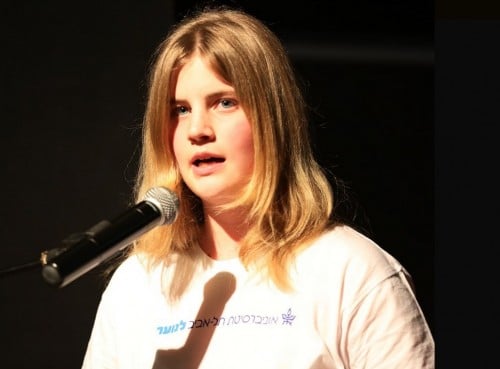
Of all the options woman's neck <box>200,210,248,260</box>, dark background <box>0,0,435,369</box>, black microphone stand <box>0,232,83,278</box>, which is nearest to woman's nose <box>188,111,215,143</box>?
woman's neck <box>200,210,248,260</box>

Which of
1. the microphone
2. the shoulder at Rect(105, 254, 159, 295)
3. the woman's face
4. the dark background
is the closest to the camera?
the microphone

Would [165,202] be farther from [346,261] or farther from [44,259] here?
[346,261]

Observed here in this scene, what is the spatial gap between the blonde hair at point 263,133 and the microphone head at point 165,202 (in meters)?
0.24

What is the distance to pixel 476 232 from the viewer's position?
1.33 meters

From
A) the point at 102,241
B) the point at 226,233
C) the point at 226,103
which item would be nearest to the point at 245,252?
the point at 226,233

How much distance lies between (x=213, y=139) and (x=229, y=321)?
0.33 meters

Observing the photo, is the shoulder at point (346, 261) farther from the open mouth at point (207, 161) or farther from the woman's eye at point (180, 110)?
the woman's eye at point (180, 110)

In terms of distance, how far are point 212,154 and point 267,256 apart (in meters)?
0.22

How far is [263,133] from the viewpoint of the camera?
5.06 ft

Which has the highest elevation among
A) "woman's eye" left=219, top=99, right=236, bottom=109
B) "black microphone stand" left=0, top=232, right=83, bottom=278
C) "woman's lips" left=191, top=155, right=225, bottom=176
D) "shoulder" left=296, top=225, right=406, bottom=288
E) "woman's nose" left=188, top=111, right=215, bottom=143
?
"woman's eye" left=219, top=99, right=236, bottom=109

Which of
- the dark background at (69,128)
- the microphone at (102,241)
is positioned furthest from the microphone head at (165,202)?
the dark background at (69,128)

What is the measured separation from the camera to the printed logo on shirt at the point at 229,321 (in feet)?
4.82

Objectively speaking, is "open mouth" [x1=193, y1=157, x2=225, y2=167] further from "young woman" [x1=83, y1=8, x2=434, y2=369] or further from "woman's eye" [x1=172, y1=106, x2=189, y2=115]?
"woman's eye" [x1=172, y1=106, x2=189, y2=115]

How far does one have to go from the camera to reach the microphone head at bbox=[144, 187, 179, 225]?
50.3 inches
